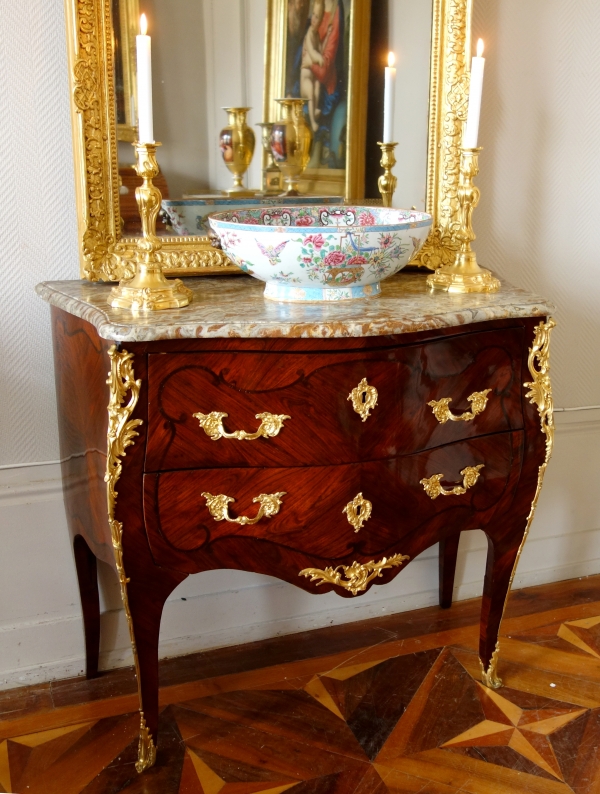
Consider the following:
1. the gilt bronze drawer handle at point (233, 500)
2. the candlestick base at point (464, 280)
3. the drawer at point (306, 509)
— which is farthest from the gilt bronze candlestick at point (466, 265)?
the gilt bronze drawer handle at point (233, 500)

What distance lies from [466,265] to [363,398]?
38 centimetres

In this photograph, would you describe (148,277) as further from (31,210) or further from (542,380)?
(542,380)

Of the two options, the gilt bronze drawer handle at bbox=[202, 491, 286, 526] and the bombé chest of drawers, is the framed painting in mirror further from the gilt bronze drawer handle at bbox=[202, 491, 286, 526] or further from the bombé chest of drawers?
the gilt bronze drawer handle at bbox=[202, 491, 286, 526]

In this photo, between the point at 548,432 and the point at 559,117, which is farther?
the point at 559,117

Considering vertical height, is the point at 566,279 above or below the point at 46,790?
above

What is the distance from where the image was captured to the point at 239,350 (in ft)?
3.69

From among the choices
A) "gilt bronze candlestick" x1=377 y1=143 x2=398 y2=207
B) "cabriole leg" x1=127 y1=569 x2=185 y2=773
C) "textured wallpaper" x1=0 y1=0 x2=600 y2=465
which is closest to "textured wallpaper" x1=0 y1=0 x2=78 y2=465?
"textured wallpaper" x1=0 y1=0 x2=600 y2=465

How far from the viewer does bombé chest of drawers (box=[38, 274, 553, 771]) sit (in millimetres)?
1120

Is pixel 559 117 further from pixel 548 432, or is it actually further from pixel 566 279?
pixel 548 432

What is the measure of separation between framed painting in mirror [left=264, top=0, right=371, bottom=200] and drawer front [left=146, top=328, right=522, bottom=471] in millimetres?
477

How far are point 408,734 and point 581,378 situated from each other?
3.16 ft

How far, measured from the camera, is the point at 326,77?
1463mm

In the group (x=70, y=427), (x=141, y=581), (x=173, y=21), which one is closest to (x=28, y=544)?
(x=70, y=427)

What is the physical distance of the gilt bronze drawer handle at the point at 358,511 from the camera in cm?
123
